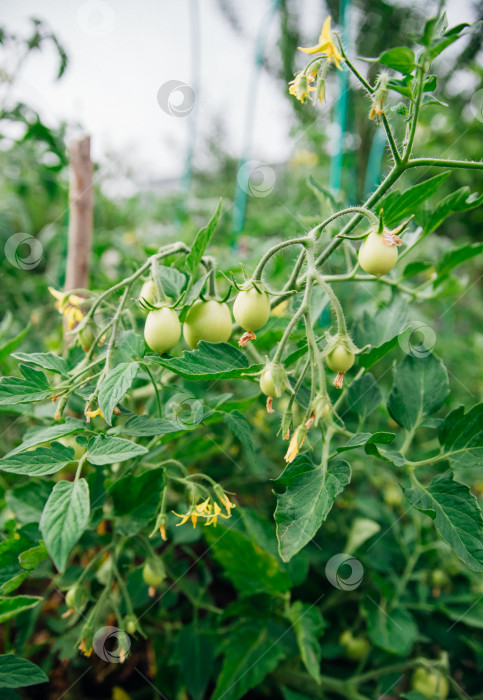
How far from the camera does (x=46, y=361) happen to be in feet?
1.48

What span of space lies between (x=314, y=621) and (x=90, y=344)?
0.40m

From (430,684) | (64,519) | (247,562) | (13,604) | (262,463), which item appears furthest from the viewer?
(262,463)

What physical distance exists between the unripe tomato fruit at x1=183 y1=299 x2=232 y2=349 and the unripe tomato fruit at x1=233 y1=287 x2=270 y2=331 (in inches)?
1.3

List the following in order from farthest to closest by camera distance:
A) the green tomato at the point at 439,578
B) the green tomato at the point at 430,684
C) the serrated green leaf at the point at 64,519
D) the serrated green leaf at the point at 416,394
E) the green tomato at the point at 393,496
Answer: the green tomato at the point at 393,496
the green tomato at the point at 439,578
the green tomato at the point at 430,684
the serrated green leaf at the point at 416,394
the serrated green leaf at the point at 64,519

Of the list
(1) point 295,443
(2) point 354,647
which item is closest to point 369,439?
(1) point 295,443

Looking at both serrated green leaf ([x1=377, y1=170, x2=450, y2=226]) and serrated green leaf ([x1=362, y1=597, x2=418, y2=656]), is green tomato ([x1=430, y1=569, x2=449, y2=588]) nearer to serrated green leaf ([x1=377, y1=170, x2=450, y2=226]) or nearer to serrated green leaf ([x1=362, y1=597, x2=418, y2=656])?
serrated green leaf ([x1=362, y1=597, x2=418, y2=656])

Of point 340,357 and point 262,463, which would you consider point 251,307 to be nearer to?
point 340,357

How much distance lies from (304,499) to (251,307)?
0.16m

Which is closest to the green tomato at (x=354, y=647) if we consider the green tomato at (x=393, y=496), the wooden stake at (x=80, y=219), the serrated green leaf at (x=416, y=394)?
the green tomato at (x=393, y=496)

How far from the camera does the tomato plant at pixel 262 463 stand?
0.38m

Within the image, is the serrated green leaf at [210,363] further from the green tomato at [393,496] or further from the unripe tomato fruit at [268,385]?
the green tomato at [393,496]

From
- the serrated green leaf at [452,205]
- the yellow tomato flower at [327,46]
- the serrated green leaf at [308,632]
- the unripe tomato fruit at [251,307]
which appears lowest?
the serrated green leaf at [308,632]

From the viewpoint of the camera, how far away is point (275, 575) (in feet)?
1.77

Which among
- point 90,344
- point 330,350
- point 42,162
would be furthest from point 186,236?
point 330,350
